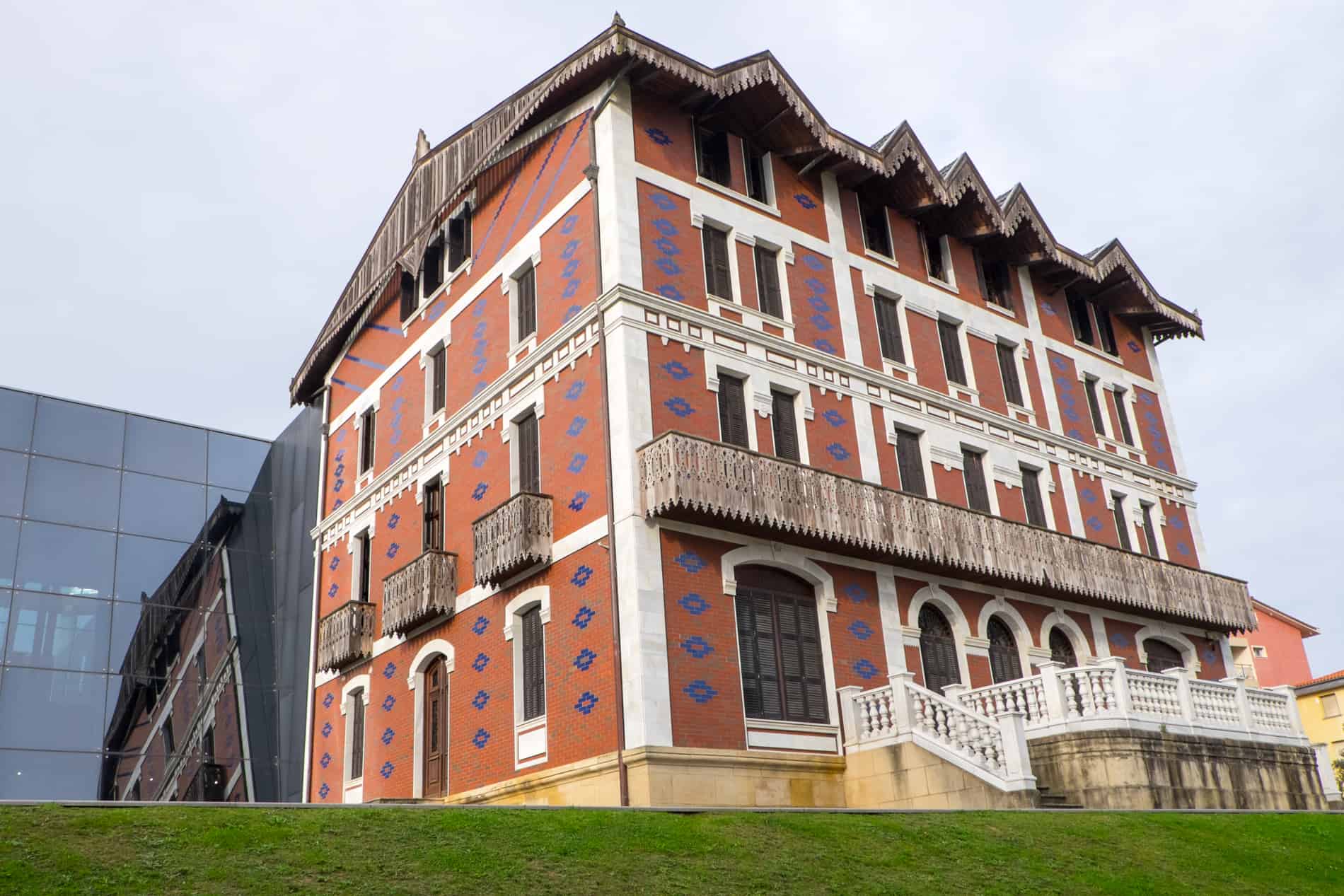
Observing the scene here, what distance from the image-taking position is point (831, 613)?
23234 millimetres

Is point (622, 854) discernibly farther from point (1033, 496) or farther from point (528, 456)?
point (1033, 496)

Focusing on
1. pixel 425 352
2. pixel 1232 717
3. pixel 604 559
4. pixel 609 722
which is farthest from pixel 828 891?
pixel 425 352

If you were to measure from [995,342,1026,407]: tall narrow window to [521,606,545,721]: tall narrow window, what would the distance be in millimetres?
13640

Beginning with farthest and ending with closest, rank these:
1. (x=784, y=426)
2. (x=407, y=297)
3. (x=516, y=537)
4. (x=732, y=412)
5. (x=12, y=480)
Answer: (x=407, y=297) → (x=12, y=480) → (x=784, y=426) → (x=732, y=412) → (x=516, y=537)

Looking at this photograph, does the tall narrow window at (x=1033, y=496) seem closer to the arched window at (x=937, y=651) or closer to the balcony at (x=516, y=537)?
the arched window at (x=937, y=651)

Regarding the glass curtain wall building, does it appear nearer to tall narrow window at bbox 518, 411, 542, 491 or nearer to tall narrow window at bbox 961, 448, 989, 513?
tall narrow window at bbox 518, 411, 542, 491

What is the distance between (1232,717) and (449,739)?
1537cm

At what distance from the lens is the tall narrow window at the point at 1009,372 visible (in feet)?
100

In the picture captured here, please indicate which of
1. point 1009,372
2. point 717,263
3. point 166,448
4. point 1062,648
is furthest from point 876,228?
point 166,448

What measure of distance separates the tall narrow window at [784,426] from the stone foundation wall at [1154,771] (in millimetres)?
7214

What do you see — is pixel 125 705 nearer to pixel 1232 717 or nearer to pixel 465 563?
pixel 465 563

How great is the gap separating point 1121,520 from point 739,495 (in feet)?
49.4

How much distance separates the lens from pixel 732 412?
23.9 meters

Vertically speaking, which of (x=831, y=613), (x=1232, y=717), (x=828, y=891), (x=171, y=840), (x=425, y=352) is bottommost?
(x=828, y=891)
